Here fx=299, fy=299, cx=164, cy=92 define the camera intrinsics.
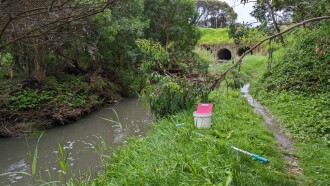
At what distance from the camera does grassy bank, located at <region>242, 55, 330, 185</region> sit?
3.95 m

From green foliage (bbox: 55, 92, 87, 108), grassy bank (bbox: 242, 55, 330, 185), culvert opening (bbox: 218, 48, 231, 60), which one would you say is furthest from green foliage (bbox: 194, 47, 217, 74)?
culvert opening (bbox: 218, 48, 231, 60)

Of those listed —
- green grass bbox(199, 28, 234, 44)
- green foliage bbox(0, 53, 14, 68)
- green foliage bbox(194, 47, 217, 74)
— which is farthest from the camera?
green grass bbox(199, 28, 234, 44)

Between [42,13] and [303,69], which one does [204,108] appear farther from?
[303,69]

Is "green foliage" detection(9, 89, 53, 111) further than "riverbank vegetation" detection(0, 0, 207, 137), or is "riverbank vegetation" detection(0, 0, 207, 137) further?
"green foliage" detection(9, 89, 53, 111)

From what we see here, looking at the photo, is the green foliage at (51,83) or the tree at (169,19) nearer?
the green foliage at (51,83)

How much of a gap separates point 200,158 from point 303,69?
7.00 m

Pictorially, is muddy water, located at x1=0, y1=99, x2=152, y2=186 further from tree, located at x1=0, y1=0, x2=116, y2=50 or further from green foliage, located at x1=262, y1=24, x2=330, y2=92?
green foliage, located at x1=262, y1=24, x2=330, y2=92

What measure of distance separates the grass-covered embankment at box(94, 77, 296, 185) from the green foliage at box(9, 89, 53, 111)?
460cm

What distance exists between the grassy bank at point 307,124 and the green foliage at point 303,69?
450 millimetres

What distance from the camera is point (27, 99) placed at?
8922 millimetres

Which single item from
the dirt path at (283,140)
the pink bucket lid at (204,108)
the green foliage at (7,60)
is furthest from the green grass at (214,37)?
the pink bucket lid at (204,108)

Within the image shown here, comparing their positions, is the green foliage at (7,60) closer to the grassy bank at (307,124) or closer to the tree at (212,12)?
the grassy bank at (307,124)

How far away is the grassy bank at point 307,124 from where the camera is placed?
13.0 feet

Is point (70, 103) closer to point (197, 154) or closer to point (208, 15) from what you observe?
point (197, 154)
